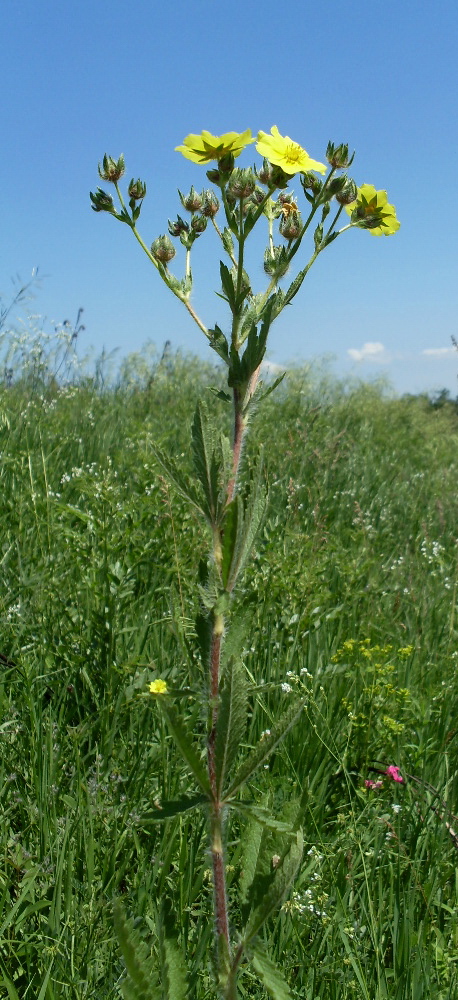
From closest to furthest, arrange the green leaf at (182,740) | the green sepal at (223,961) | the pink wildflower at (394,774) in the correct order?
1. the green leaf at (182,740)
2. the green sepal at (223,961)
3. the pink wildflower at (394,774)

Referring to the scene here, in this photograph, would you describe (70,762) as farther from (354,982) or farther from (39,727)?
(354,982)

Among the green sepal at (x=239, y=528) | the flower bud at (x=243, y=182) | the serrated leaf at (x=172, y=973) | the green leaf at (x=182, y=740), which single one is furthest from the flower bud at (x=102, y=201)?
the serrated leaf at (x=172, y=973)

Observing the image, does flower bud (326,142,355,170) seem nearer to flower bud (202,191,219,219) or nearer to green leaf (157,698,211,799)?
flower bud (202,191,219,219)

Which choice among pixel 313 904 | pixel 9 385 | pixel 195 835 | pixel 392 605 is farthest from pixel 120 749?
pixel 9 385

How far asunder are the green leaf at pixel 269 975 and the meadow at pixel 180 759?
0.12 meters

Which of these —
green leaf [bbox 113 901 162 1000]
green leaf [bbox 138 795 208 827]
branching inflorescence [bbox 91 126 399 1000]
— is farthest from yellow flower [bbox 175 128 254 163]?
green leaf [bbox 113 901 162 1000]

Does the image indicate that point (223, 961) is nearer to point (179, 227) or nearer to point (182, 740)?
point (182, 740)

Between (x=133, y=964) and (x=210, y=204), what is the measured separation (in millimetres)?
1152

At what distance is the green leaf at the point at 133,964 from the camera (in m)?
0.95

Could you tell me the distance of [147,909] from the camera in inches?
60.6

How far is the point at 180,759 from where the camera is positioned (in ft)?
6.17

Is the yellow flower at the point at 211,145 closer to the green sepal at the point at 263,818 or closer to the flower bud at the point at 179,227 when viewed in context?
the flower bud at the point at 179,227

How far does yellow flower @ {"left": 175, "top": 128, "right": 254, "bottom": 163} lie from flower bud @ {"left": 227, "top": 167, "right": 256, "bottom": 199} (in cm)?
3

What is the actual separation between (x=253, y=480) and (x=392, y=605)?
6.94 feet
